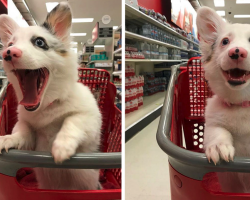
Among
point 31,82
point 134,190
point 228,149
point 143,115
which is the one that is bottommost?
point 134,190

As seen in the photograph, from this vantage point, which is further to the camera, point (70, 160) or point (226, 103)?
point (226, 103)

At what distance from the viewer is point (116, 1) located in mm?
8000

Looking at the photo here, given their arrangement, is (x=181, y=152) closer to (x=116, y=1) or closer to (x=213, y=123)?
(x=213, y=123)

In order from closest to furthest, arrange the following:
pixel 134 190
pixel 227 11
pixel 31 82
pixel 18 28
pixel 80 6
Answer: pixel 31 82 → pixel 18 28 → pixel 134 190 → pixel 80 6 → pixel 227 11

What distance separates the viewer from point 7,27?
1.28 metres

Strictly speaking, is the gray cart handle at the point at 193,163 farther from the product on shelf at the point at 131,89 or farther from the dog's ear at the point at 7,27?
the product on shelf at the point at 131,89

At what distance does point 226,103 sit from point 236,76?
15 cm

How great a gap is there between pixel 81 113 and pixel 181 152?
0.61m

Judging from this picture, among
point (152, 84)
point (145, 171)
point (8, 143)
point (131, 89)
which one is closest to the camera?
point (8, 143)

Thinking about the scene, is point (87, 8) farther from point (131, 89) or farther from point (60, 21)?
point (60, 21)

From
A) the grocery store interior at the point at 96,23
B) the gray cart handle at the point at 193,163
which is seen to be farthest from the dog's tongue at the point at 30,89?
the grocery store interior at the point at 96,23

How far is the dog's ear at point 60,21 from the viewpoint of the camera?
1215 millimetres

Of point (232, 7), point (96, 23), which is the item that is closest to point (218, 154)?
point (96, 23)

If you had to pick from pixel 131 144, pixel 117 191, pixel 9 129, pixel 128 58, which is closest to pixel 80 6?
pixel 128 58
